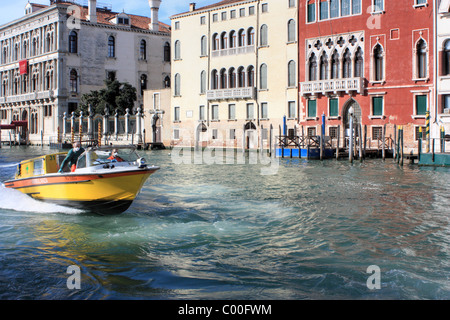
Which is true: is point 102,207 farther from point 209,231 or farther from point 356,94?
point 356,94

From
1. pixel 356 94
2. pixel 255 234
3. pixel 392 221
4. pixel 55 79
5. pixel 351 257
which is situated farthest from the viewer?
pixel 55 79

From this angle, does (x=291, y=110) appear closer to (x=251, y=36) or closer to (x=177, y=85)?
(x=251, y=36)

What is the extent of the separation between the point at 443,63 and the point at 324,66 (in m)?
6.86

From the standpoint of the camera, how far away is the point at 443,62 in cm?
2600

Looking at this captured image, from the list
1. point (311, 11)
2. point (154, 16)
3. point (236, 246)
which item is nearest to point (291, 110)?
point (311, 11)

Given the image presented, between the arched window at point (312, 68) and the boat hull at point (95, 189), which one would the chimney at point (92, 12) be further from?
the boat hull at point (95, 189)

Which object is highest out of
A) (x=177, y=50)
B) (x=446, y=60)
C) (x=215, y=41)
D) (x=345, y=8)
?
(x=345, y=8)

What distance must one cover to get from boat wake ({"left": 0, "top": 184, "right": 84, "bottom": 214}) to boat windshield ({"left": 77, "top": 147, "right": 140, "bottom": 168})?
95cm

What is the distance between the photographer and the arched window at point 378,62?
28.4 meters

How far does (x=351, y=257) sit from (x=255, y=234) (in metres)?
1.77

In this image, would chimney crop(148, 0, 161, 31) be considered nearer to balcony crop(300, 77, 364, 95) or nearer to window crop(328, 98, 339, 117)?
balcony crop(300, 77, 364, 95)

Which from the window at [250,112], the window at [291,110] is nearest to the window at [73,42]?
the window at [250,112]

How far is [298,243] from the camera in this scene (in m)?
7.48
